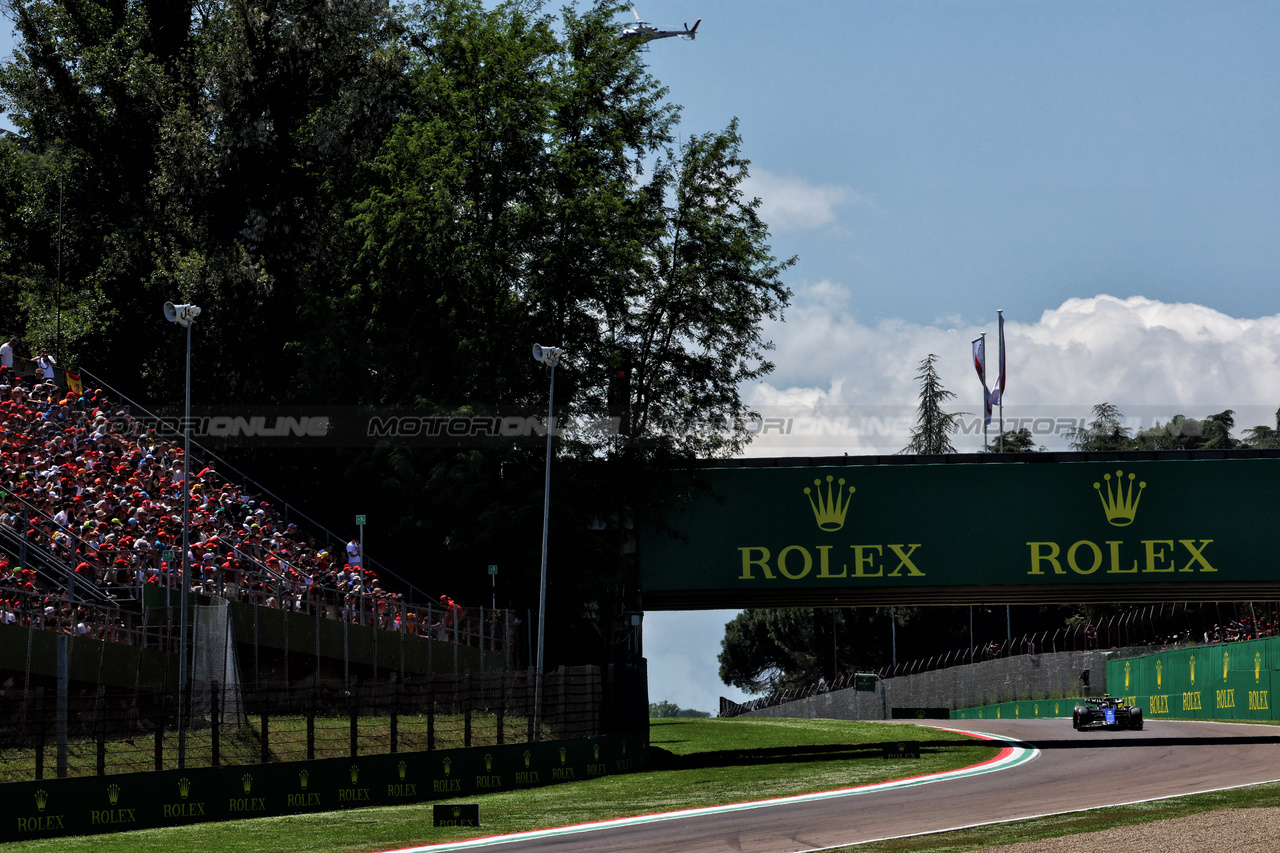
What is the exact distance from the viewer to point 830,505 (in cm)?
4156

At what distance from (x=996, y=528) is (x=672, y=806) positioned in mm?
21571

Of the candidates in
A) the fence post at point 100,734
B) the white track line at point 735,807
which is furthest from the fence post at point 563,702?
the fence post at point 100,734

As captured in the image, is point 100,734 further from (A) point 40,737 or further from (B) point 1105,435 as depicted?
(B) point 1105,435

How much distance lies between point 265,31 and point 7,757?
32372 mm

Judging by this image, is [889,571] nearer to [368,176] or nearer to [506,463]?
[506,463]

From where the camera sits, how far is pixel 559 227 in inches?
1663

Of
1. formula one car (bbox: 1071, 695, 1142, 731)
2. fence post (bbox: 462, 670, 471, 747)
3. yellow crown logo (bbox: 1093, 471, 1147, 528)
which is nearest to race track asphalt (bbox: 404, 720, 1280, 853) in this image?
fence post (bbox: 462, 670, 471, 747)

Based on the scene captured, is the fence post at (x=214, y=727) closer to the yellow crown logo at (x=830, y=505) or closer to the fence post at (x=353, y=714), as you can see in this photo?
the fence post at (x=353, y=714)

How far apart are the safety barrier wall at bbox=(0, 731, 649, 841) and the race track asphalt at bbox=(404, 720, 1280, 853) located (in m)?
5.51

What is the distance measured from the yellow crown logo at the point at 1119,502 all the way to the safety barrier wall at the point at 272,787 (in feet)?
64.0

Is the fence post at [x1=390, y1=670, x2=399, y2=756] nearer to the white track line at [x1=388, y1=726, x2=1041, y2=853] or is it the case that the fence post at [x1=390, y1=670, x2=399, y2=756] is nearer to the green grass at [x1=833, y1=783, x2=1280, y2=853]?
the white track line at [x1=388, y1=726, x2=1041, y2=853]

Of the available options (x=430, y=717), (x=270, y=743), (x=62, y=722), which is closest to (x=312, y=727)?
(x=270, y=743)

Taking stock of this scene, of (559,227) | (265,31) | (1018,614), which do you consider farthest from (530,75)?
(1018,614)

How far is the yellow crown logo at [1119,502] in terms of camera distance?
4141 cm
